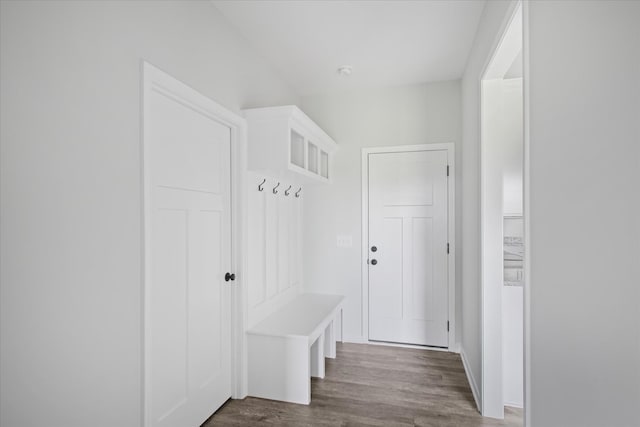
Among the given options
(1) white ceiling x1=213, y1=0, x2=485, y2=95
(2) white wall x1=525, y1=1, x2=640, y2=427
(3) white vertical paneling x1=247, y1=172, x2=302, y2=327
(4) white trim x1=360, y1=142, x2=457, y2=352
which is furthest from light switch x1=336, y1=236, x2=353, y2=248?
(2) white wall x1=525, y1=1, x2=640, y2=427

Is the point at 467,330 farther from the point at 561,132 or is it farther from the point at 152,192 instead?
the point at 152,192

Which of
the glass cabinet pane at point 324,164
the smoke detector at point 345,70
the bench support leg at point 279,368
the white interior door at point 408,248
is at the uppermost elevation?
the smoke detector at point 345,70

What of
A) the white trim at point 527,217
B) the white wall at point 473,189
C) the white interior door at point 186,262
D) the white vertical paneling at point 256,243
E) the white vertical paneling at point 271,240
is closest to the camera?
the white trim at point 527,217

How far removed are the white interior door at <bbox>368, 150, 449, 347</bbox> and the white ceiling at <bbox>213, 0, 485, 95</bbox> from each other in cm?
81

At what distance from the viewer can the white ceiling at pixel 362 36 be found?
2.21 metres

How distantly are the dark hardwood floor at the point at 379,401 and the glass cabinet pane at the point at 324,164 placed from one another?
176 cm

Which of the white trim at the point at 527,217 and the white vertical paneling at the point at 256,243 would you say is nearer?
the white trim at the point at 527,217

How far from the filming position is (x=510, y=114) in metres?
2.27

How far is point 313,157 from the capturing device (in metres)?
3.08

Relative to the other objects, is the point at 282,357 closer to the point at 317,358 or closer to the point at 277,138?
the point at 317,358

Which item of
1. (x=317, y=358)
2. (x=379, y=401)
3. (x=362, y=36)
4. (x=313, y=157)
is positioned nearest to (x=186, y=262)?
(x=317, y=358)

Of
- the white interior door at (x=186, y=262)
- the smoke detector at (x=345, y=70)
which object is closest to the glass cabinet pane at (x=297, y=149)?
the white interior door at (x=186, y=262)

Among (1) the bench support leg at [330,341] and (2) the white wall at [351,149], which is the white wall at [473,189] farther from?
(1) the bench support leg at [330,341]

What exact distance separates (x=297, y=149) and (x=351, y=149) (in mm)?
1067
